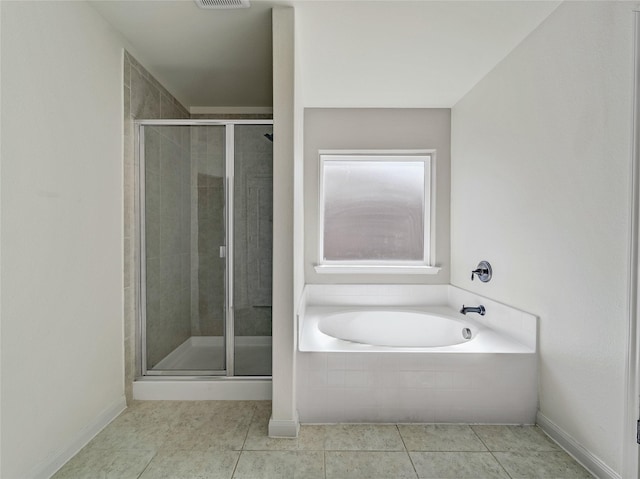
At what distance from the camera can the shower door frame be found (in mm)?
2432

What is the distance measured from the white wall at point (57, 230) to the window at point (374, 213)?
180 centimetres

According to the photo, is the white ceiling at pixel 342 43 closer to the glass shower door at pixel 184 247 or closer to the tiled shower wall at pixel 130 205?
the tiled shower wall at pixel 130 205

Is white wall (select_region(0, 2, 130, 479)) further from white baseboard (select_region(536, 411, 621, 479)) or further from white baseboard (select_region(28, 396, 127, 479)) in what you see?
white baseboard (select_region(536, 411, 621, 479))

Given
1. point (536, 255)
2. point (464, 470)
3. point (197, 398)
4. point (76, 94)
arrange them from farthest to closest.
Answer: point (197, 398), point (536, 255), point (76, 94), point (464, 470)

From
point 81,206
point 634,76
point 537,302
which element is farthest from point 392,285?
point 81,206

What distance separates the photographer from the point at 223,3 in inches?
72.9

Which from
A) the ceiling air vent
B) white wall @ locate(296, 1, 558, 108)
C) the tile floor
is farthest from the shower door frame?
white wall @ locate(296, 1, 558, 108)

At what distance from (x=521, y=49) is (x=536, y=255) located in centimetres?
126

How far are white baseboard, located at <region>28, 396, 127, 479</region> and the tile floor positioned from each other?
3 centimetres

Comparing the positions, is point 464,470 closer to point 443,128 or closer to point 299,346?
point 299,346

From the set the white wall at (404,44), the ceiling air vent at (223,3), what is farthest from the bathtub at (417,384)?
the ceiling air vent at (223,3)

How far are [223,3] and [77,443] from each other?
2.37 m

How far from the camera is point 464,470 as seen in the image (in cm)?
168

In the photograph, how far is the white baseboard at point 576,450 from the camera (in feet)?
5.27
